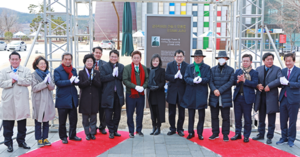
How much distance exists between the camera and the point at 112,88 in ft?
17.0

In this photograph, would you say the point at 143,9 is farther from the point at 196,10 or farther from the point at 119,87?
the point at 119,87

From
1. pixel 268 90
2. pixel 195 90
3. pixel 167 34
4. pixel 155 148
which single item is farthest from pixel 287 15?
pixel 155 148

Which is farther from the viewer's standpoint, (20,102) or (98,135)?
(98,135)

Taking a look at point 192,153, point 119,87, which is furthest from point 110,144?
point 192,153

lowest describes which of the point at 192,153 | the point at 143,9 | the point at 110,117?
the point at 192,153

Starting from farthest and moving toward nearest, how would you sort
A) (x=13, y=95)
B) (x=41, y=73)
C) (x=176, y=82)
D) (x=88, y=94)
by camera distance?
(x=176, y=82), (x=88, y=94), (x=41, y=73), (x=13, y=95)

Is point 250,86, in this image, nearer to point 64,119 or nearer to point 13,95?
point 64,119

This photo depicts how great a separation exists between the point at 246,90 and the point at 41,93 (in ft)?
12.7

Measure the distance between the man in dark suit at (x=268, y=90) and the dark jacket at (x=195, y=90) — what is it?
1034mm

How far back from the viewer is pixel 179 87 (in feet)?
17.6

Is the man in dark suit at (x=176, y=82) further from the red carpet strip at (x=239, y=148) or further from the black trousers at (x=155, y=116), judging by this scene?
the red carpet strip at (x=239, y=148)

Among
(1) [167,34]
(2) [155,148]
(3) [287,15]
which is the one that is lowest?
(2) [155,148]

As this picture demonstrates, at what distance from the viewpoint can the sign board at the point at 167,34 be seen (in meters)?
7.20

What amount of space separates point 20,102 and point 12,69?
60cm
